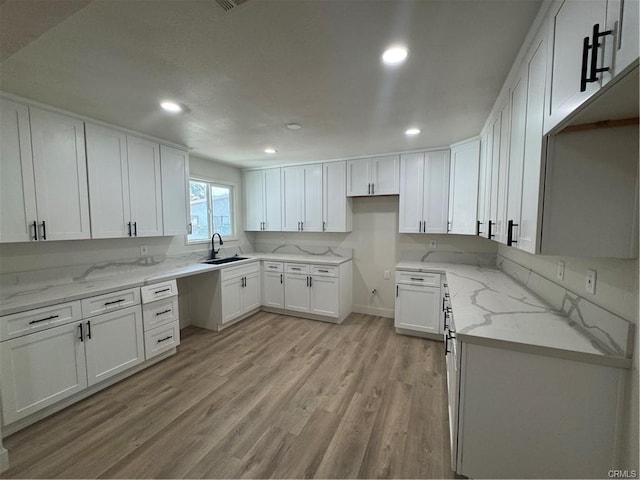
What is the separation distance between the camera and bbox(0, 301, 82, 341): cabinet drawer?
1.79 metres

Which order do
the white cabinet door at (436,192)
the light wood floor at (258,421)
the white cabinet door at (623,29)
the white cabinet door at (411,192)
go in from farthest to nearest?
the white cabinet door at (411,192) → the white cabinet door at (436,192) → the light wood floor at (258,421) → the white cabinet door at (623,29)

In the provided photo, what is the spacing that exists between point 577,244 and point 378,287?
3.08 meters

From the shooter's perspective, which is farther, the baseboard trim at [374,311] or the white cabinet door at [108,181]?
the baseboard trim at [374,311]

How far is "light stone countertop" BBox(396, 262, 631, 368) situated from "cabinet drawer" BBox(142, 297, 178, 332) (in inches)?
112

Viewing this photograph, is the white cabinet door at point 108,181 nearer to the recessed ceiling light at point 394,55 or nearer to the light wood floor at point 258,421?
the light wood floor at point 258,421

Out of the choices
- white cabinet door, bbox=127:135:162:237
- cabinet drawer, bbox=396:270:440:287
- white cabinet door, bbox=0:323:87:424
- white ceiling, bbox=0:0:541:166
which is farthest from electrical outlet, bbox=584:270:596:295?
white cabinet door, bbox=127:135:162:237

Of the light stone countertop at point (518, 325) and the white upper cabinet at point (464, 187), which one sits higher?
the white upper cabinet at point (464, 187)

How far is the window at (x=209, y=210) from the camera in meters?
3.97

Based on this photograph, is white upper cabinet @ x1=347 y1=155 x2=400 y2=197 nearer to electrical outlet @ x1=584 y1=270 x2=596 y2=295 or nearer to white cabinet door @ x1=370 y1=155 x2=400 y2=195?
white cabinet door @ x1=370 y1=155 x2=400 y2=195

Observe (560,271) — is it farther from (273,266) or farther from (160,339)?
(160,339)

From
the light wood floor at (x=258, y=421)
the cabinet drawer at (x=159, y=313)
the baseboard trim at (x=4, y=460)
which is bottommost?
the light wood floor at (x=258, y=421)

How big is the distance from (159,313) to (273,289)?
175 cm

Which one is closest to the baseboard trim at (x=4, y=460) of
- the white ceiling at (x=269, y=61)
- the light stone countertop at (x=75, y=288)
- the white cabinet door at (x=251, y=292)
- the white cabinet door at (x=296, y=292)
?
the light stone countertop at (x=75, y=288)

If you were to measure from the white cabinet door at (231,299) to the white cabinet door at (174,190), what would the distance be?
928mm
